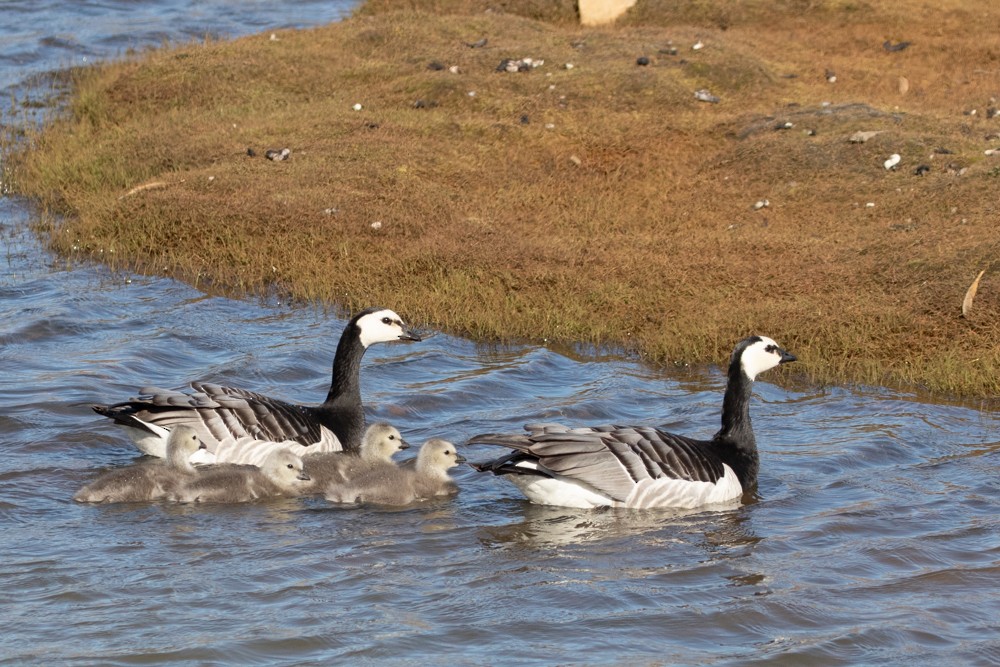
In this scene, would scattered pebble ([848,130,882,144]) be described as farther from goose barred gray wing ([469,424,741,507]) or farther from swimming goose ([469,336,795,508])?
goose barred gray wing ([469,424,741,507])

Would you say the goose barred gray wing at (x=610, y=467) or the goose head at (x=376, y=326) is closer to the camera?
the goose barred gray wing at (x=610, y=467)

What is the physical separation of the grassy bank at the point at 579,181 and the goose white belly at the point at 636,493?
3545mm

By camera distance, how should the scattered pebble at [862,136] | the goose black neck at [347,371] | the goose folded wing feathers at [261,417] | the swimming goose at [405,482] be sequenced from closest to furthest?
the swimming goose at [405,482] < the goose folded wing feathers at [261,417] < the goose black neck at [347,371] < the scattered pebble at [862,136]

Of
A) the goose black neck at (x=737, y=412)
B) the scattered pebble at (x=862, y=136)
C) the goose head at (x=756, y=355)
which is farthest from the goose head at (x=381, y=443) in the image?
the scattered pebble at (x=862, y=136)

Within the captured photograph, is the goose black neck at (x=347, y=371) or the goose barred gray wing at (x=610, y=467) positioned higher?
the goose black neck at (x=347, y=371)

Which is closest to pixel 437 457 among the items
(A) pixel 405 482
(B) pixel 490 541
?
(A) pixel 405 482

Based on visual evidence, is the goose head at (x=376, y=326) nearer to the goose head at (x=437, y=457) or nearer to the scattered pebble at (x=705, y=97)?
the goose head at (x=437, y=457)

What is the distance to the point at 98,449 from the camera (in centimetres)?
1166

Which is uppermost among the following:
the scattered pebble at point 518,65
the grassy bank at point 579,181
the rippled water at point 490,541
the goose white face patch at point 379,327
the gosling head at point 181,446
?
the scattered pebble at point 518,65

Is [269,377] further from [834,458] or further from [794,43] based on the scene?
[794,43]

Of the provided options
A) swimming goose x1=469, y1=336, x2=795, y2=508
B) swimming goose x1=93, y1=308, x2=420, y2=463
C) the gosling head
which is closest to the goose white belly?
swimming goose x1=469, y1=336, x2=795, y2=508

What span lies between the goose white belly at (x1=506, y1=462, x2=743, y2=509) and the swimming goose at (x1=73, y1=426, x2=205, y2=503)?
2532 mm

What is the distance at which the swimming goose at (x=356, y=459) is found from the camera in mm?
10539

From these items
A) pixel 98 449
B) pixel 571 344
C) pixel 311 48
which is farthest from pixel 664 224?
pixel 311 48
